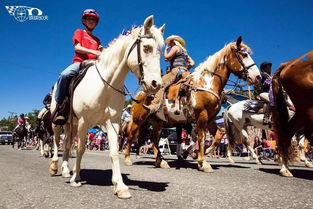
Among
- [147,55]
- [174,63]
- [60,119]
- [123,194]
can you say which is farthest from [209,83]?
[123,194]

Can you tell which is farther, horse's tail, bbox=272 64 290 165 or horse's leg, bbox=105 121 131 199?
horse's tail, bbox=272 64 290 165

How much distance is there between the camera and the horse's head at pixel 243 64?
6.73m

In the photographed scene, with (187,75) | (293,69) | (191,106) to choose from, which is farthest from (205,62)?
(293,69)

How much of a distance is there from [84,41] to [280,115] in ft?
15.2

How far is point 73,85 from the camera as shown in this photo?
4539 mm

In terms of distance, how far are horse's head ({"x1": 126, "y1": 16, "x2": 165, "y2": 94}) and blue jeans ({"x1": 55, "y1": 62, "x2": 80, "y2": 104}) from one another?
1511 mm

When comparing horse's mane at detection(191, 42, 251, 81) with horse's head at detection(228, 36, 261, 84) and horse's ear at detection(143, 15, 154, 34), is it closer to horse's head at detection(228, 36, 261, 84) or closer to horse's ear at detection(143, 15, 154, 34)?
horse's head at detection(228, 36, 261, 84)

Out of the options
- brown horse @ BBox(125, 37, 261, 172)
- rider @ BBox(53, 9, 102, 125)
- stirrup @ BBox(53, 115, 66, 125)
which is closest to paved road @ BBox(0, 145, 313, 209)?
stirrup @ BBox(53, 115, 66, 125)

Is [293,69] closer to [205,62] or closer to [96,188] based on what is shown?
[205,62]

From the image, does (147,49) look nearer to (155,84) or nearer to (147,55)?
(147,55)

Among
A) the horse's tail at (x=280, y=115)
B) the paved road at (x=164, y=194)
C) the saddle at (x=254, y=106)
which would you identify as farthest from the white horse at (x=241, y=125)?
the paved road at (x=164, y=194)

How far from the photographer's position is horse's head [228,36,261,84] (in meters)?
6.73

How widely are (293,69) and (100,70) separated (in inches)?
149

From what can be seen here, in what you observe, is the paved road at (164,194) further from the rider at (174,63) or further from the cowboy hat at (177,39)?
the cowboy hat at (177,39)
